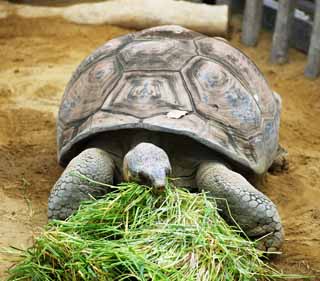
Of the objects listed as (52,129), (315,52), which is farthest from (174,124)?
(315,52)

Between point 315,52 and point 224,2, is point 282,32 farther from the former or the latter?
point 224,2

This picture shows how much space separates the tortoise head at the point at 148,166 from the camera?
4.06 metres

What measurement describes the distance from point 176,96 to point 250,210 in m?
0.84

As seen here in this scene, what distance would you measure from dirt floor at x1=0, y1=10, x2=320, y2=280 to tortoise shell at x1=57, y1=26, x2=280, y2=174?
330 millimetres

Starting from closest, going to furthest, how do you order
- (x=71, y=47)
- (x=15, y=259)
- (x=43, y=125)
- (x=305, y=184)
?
(x=15, y=259)
(x=305, y=184)
(x=43, y=125)
(x=71, y=47)

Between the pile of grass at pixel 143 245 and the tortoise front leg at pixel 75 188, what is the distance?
0.31m

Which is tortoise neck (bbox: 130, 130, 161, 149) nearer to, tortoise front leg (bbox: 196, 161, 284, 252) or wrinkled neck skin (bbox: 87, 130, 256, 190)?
wrinkled neck skin (bbox: 87, 130, 256, 190)

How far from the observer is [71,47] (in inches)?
316

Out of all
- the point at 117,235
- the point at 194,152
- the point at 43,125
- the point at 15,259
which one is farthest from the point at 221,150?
the point at 43,125

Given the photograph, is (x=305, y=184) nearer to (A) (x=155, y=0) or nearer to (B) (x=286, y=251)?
(B) (x=286, y=251)

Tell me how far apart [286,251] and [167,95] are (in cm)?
114

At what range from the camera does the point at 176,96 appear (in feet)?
15.5

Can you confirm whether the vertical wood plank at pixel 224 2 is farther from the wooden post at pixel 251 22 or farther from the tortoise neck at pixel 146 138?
the tortoise neck at pixel 146 138

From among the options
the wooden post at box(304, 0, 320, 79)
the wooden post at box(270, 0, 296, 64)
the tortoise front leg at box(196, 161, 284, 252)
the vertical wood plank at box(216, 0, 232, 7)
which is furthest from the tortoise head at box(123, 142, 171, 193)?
the vertical wood plank at box(216, 0, 232, 7)
